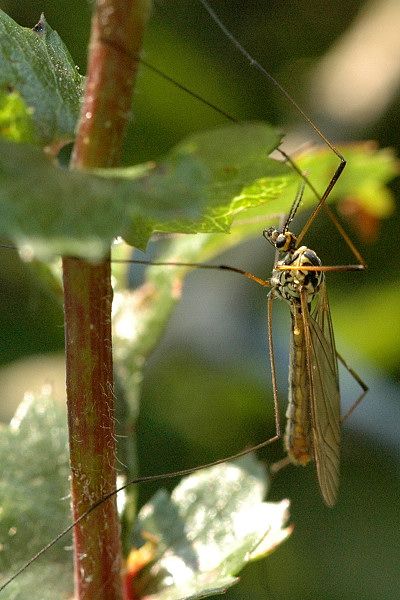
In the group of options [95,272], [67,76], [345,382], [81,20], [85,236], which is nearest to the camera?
[85,236]

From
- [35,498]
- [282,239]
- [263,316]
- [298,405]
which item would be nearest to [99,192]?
[35,498]

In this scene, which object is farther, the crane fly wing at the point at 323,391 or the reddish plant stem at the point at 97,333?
the crane fly wing at the point at 323,391

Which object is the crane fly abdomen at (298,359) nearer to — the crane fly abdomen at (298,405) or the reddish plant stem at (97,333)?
the crane fly abdomen at (298,405)

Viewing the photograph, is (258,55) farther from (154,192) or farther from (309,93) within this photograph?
(154,192)

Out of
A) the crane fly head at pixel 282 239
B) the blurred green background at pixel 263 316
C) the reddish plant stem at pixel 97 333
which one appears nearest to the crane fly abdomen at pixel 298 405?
the crane fly head at pixel 282 239

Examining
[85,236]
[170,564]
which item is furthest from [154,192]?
[170,564]

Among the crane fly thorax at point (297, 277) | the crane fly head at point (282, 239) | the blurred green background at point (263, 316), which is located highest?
the crane fly head at point (282, 239)

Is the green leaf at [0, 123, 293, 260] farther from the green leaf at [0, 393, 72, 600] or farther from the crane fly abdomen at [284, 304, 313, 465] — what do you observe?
the crane fly abdomen at [284, 304, 313, 465]
